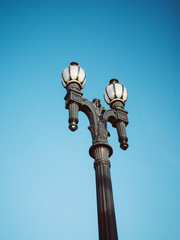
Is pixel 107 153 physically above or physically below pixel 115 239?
Result: above

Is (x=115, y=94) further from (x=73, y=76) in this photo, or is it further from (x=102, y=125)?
(x=102, y=125)

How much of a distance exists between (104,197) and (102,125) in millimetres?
1610

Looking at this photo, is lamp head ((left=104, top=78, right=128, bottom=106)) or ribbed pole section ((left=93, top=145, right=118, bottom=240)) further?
lamp head ((left=104, top=78, right=128, bottom=106))

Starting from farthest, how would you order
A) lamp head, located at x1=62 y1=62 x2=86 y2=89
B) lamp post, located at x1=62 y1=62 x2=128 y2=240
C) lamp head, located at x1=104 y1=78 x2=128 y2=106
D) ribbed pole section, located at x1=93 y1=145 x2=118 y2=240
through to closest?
lamp head, located at x1=104 y1=78 x2=128 y2=106, lamp head, located at x1=62 y1=62 x2=86 y2=89, lamp post, located at x1=62 y1=62 x2=128 y2=240, ribbed pole section, located at x1=93 y1=145 x2=118 y2=240

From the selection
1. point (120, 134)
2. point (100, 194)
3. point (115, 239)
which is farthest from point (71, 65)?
point (115, 239)

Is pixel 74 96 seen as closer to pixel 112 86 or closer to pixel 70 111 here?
pixel 70 111

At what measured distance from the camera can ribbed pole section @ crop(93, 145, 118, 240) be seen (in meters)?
3.70

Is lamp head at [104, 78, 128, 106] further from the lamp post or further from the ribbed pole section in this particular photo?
the ribbed pole section

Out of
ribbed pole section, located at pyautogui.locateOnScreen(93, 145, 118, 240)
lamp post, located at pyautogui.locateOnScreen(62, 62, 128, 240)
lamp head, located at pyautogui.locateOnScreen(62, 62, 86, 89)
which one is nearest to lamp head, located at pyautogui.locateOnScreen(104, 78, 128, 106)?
lamp post, located at pyautogui.locateOnScreen(62, 62, 128, 240)

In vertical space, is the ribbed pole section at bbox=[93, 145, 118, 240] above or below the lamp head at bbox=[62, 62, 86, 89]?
below

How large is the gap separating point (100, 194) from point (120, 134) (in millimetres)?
1778

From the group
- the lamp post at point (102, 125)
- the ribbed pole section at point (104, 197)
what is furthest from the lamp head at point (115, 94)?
the ribbed pole section at point (104, 197)

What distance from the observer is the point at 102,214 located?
387 cm

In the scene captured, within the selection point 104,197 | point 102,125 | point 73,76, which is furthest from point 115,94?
point 104,197
